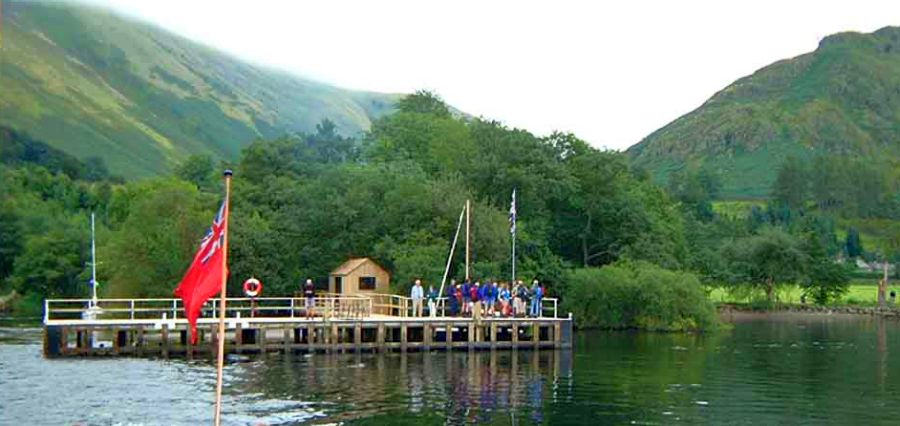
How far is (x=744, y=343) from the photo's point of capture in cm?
7456

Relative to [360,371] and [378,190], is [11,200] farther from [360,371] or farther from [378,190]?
[360,371]

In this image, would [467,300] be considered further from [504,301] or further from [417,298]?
[417,298]

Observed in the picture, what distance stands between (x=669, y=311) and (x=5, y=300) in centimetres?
6378

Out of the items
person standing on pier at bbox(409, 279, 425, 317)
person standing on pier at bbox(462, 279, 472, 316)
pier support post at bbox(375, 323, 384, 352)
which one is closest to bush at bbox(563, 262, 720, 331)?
person standing on pier at bbox(462, 279, 472, 316)

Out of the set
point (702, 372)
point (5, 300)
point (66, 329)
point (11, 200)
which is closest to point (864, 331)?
point (702, 372)

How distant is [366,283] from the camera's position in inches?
2972

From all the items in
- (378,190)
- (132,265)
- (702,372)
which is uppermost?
(378,190)

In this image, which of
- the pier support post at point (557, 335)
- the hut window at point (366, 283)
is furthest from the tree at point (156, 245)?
the pier support post at point (557, 335)

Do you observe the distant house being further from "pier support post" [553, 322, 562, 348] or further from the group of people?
"pier support post" [553, 322, 562, 348]

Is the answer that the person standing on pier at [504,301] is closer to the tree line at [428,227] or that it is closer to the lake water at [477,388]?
the lake water at [477,388]

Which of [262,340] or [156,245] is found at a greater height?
[156,245]

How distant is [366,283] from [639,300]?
829 inches

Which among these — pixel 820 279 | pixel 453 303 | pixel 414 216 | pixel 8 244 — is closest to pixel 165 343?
pixel 453 303

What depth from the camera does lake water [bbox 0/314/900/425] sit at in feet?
128
